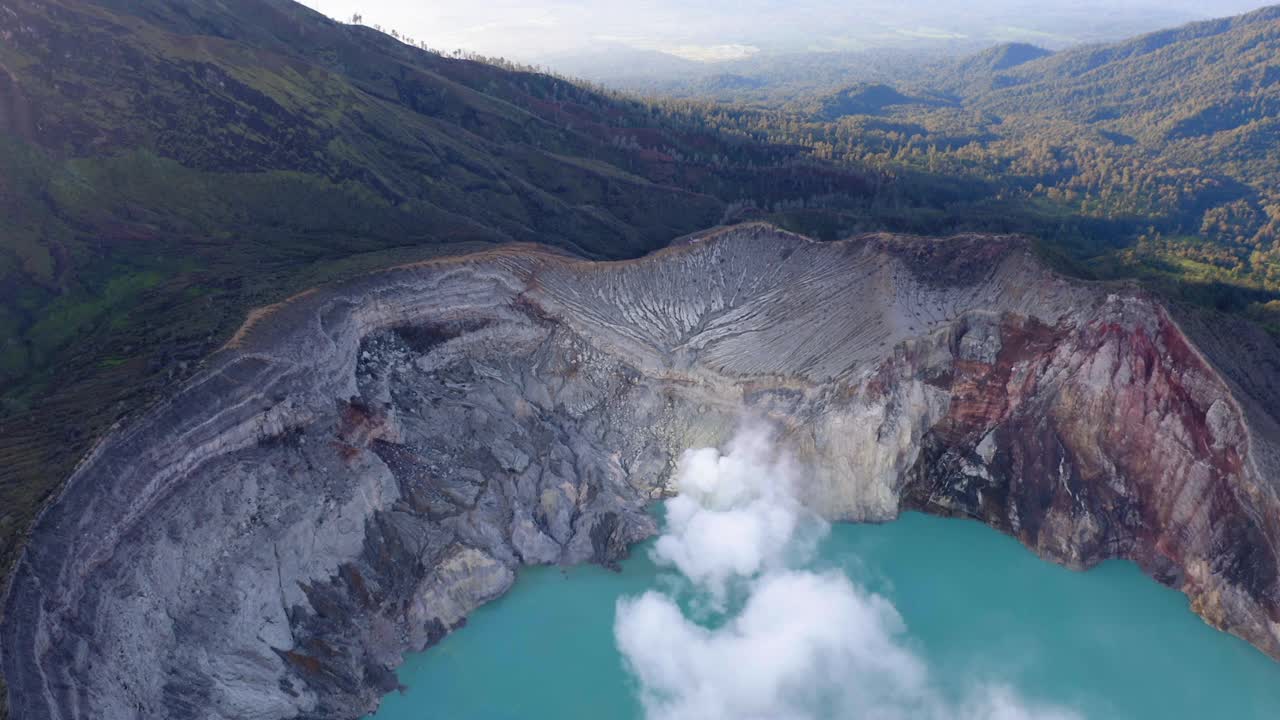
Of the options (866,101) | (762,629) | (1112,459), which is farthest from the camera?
(866,101)

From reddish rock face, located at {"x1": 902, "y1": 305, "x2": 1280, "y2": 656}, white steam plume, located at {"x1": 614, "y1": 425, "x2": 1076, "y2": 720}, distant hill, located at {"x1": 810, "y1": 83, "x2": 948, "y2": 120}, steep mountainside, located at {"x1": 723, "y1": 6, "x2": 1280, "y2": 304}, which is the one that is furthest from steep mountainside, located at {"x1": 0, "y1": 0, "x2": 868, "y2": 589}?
distant hill, located at {"x1": 810, "y1": 83, "x2": 948, "y2": 120}

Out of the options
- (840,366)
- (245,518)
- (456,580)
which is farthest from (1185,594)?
(245,518)

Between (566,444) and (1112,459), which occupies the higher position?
(1112,459)

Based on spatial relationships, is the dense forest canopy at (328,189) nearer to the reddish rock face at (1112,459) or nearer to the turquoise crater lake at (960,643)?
the reddish rock face at (1112,459)

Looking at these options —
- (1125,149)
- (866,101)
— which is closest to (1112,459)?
(1125,149)

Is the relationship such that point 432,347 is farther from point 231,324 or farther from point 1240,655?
point 1240,655

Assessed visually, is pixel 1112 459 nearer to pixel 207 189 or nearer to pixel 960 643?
pixel 960 643
